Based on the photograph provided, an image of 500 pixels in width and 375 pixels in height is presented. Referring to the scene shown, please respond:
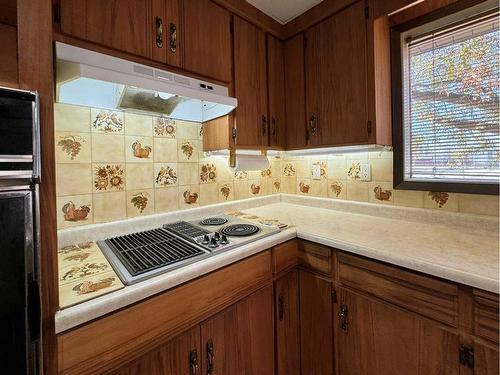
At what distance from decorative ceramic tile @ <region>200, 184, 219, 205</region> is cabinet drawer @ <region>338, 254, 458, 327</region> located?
879mm

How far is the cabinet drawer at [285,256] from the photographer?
1181mm

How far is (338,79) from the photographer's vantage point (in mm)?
1386

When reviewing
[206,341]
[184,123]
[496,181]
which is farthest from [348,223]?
[184,123]

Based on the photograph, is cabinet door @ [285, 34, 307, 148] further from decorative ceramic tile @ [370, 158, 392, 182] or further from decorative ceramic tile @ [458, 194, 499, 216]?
decorative ceramic tile @ [458, 194, 499, 216]

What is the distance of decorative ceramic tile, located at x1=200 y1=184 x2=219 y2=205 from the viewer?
1.59 metres

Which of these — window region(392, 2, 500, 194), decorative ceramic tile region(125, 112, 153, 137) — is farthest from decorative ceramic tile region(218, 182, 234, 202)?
window region(392, 2, 500, 194)

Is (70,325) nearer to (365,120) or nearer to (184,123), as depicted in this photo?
(184,123)

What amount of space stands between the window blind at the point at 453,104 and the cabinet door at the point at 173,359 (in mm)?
1372

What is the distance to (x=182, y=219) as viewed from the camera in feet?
4.85

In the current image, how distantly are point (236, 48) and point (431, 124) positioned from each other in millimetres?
1142

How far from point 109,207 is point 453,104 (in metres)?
1.80

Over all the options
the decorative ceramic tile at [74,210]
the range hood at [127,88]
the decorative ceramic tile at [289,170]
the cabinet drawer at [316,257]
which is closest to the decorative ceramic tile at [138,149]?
the range hood at [127,88]

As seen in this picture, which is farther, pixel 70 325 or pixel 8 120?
pixel 70 325

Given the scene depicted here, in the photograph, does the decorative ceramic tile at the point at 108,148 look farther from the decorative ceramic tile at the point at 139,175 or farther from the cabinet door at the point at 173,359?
the cabinet door at the point at 173,359
